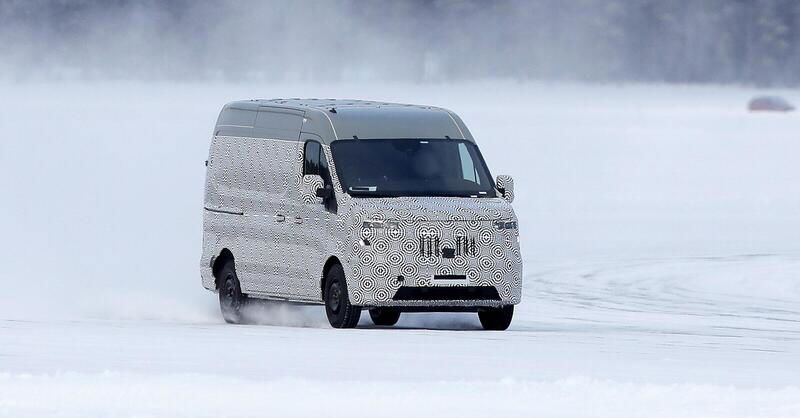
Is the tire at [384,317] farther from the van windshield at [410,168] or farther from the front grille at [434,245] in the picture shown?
the front grille at [434,245]

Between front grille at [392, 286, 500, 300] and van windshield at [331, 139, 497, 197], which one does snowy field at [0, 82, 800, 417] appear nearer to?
front grille at [392, 286, 500, 300]

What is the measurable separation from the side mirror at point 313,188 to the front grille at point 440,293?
3.46 ft

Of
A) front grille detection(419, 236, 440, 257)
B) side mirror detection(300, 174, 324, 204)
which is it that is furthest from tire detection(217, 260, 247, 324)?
front grille detection(419, 236, 440, 257)

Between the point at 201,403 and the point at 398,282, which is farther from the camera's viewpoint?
the point at 398,282

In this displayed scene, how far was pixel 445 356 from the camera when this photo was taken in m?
11.9

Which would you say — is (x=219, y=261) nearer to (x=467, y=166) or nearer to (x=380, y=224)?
(x=467, y=166)

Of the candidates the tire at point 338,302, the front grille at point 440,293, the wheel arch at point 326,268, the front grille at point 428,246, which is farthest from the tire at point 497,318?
the wheel arch at point 326,268

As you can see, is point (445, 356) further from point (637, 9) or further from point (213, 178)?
point (637, 9)

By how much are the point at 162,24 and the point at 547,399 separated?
342 feet

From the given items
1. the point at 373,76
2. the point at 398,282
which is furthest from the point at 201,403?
the point at 373,76

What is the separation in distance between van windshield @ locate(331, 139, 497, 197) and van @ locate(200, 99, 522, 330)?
11 millimetres

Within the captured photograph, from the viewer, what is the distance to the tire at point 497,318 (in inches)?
588

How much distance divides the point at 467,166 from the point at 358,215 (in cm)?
136

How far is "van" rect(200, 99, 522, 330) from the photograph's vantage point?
46.4 feet
